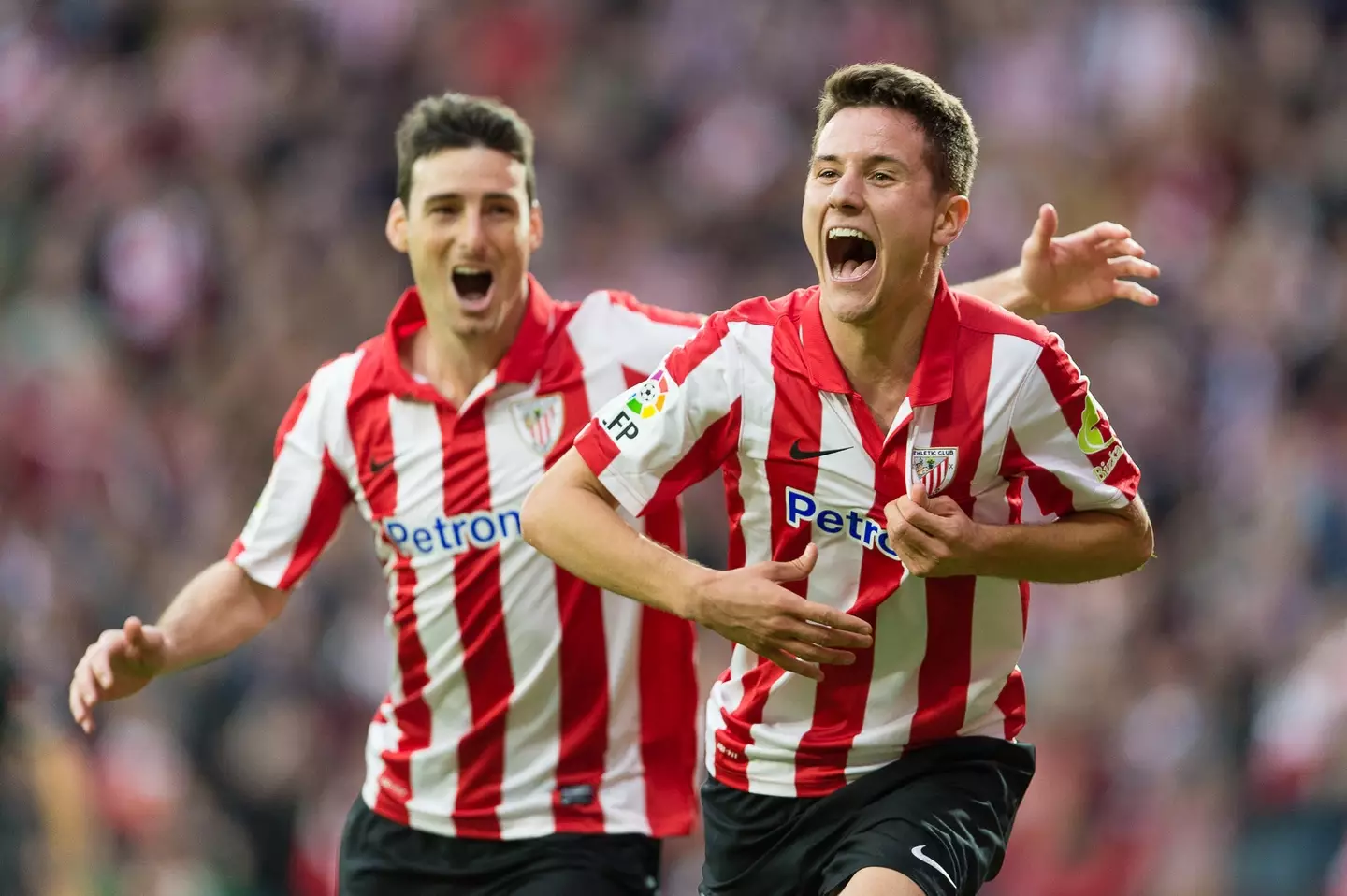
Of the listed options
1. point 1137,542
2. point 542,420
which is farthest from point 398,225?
point 1137,542

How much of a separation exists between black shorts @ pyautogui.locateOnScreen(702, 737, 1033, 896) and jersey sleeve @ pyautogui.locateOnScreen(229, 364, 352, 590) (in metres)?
1.24

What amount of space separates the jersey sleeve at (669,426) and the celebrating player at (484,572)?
2.21 ft

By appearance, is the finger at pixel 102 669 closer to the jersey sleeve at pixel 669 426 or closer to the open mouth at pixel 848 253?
the jersey sleeve at pixel 669 426

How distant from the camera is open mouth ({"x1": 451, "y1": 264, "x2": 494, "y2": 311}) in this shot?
427cm

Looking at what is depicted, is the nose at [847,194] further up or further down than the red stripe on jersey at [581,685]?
further up

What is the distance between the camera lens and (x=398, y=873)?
422 centimetres

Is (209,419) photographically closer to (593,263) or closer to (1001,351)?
(593,263)

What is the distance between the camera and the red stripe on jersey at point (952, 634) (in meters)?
3.43

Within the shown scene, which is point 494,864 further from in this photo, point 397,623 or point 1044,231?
point 1044,231

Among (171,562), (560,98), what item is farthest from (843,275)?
(560,98)

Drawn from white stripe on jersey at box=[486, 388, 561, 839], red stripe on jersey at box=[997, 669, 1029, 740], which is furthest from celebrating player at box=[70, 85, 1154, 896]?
red stripe on jersey at box=[997, 669, 1029, 740]

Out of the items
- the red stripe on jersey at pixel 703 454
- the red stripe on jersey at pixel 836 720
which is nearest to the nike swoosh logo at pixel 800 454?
the red stripe on jersey at pixel 703 454

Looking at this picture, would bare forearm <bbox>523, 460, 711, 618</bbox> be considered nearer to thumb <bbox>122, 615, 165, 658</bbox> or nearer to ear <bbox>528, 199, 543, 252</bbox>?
thumb <bbox>122, 615, 165, 658</bbox>

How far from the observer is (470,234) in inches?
169
